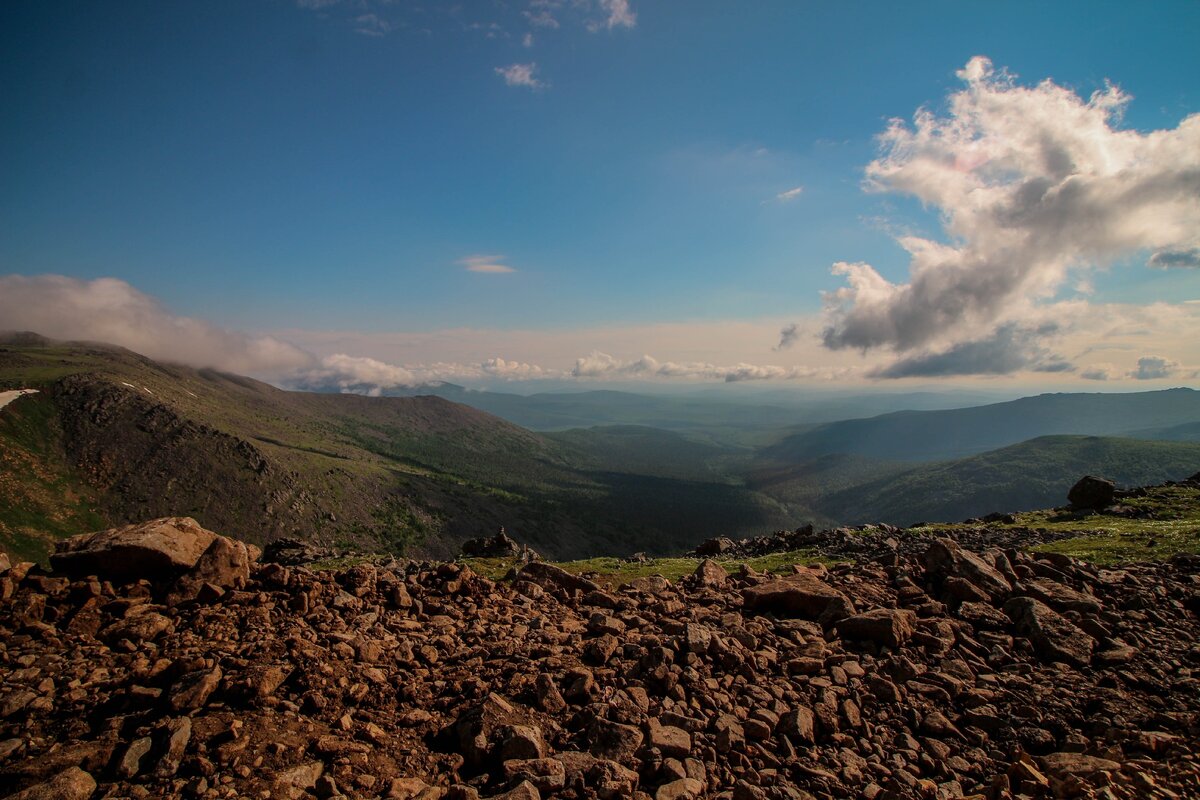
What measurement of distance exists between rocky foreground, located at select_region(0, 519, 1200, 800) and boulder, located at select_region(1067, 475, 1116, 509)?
120 ft

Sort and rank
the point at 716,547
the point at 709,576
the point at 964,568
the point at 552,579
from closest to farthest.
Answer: the point at 964,568, the point at 552,579, the point at 709,576, the point at 716,547

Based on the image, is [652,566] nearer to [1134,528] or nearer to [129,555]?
[129,555]

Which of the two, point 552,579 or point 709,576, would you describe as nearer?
point 552,579

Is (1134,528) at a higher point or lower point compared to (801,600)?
lower

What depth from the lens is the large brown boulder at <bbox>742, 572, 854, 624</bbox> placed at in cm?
1294

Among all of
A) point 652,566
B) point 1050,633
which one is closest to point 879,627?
point 1050,633

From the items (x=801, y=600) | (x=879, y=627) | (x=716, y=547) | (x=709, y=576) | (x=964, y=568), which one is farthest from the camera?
(x=716, y=547)

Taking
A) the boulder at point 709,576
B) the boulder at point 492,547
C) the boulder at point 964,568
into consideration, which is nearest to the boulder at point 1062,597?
the boulder at point 964,568

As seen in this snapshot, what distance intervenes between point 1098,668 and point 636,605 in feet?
35.0

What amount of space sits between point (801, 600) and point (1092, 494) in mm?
44966

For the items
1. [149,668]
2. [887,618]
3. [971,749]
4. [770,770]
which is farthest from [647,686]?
[149,668]

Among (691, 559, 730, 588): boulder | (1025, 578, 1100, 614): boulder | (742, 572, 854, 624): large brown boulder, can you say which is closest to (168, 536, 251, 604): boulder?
(691, 559, 730, 588): boulder

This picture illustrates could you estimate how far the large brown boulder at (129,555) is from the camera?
1044cm

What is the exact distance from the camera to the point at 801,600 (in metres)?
13.5
